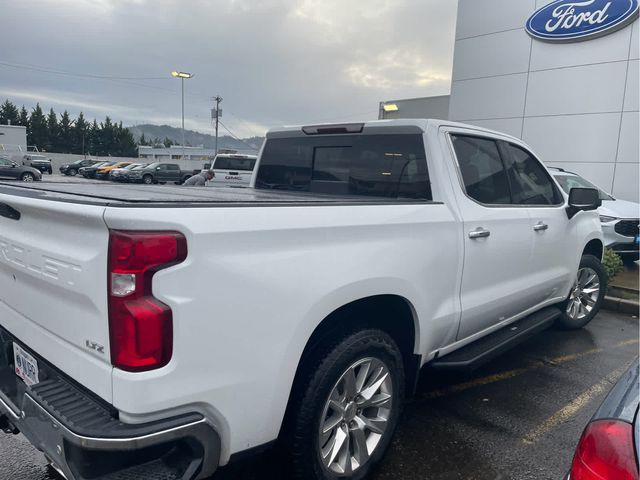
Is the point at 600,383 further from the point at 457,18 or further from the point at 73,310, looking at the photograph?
the point at 457,18

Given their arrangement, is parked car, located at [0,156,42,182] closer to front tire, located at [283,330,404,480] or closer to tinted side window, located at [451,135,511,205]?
tinted side window, located at [451,135,511,205]

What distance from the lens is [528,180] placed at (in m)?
4.03

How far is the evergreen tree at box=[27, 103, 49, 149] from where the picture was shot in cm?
7725

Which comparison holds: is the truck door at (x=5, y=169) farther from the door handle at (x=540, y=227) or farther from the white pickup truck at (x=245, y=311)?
the door handle at (x=540, y=227)

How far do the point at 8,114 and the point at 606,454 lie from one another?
93.2 m

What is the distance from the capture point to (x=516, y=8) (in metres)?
14.4

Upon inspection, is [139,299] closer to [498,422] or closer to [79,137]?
[498,422]

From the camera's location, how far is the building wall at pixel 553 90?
1238 centimetres

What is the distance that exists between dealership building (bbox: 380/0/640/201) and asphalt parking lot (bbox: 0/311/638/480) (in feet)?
31.5

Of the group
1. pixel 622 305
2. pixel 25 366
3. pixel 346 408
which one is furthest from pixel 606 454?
pixel 622 305

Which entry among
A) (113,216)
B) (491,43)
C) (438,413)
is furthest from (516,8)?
(113,216)

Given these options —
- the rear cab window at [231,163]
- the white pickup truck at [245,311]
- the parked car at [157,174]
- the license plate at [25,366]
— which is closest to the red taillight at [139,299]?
the white pickup truck at [245,311]

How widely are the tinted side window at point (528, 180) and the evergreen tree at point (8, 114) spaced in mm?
89823

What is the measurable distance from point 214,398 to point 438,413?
7.11 feet
